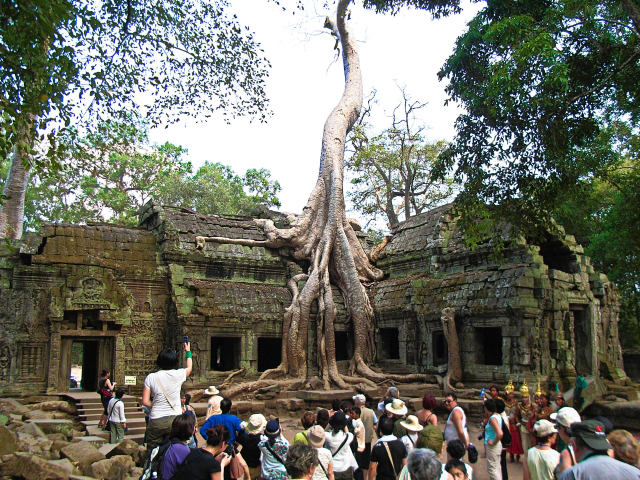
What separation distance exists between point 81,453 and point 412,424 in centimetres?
485

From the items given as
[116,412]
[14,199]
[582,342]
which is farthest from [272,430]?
[14,199]

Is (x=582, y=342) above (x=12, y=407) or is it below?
above

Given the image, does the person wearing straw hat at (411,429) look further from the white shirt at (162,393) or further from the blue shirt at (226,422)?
the white shirt at (162,393)

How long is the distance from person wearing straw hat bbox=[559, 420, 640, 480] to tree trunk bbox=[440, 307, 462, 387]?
9747 millimetres

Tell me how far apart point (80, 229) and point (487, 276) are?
380 inches

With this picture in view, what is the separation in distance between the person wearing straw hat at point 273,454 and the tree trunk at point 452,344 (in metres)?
8.56

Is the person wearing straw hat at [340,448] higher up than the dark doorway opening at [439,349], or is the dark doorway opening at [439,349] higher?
the dark doorway opening at [439,349]

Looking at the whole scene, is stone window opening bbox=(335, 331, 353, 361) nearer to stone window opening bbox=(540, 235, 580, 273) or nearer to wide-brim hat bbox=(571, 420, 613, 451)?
stone window opening bbox=(540, 235, 580, 273)

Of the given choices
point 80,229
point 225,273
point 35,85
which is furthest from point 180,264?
point 35,85

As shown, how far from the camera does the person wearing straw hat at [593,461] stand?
3072 mm

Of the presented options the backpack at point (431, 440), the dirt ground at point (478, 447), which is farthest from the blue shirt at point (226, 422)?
the dirt ground at point (478, 447)

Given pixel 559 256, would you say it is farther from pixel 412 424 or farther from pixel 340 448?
pixel 340 448

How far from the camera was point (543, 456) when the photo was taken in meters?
4.54

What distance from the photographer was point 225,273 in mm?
15211
